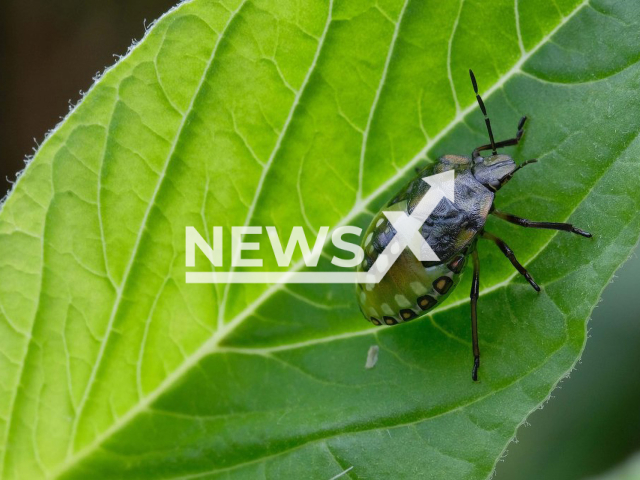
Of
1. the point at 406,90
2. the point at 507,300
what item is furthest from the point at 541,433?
the point at 406,90

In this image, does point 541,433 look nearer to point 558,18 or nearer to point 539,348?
point 539,348

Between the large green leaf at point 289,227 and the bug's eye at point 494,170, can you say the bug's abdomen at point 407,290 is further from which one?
the bug's eye at point 494,170

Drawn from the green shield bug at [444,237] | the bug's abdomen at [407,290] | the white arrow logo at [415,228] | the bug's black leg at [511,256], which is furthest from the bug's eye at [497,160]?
the bug's abdomen at [407,290]

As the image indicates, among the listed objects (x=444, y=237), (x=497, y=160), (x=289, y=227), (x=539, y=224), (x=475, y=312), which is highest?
(x=289, y=227)

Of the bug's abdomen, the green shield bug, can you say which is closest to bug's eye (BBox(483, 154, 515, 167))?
the green shield bug

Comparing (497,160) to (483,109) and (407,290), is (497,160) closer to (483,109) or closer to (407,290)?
(483,109)
